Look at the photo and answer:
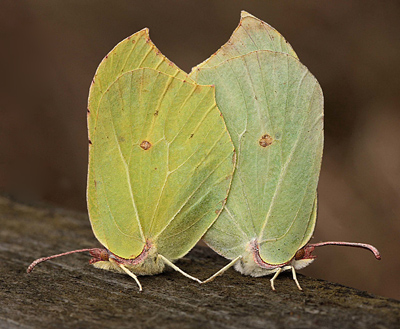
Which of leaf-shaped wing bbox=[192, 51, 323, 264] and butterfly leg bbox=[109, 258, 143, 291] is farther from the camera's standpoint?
leaf-shaped wing bbox=[192, 51, 323, 264]

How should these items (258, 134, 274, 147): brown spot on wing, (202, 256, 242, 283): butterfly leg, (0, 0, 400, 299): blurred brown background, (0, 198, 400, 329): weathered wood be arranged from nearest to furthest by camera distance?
1. (0, 198, 400, 329): weathered wood
2. (202, 256, 242, 283): butterfly leg
3. (258, 134, 274, 147): brown spot on wing
4. (0, 0, 400, 299): blurred brown background

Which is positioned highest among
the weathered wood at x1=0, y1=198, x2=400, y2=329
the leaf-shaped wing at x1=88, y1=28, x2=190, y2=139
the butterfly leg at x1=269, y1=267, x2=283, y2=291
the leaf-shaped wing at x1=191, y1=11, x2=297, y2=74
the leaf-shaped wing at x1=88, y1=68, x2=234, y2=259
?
the leaf-shaped wing at x1=191, y1=11, x2=297, y2=74

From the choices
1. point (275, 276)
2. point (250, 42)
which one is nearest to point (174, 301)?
point (275, 276)

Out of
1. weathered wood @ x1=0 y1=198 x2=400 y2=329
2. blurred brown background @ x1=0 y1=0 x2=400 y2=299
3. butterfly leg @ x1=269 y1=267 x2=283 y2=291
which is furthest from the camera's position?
blurred brown background @ x1=0 y1=0 x2=400 y2=299

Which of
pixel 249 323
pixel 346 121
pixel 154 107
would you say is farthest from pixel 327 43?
pixel 249 323

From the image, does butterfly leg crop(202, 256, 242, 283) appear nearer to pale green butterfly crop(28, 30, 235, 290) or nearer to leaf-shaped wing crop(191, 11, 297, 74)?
pale green butterfly crop(28, 30, 235, 290)

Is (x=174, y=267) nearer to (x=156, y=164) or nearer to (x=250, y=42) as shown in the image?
(x=156, y=164)

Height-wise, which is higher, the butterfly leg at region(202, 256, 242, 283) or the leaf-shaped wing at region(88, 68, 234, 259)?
the leaf-shaped wing at region(88, 68, 234, 259)

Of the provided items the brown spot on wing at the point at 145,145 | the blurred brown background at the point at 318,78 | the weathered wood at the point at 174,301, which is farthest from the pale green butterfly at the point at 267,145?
the blurred brown background at the point at 318,78

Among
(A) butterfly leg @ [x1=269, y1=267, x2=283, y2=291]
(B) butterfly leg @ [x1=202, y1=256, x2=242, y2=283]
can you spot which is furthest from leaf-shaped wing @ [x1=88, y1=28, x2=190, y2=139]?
(A) butterfly leg @ [x1=269, y1=267, x2=283, y2=291]
